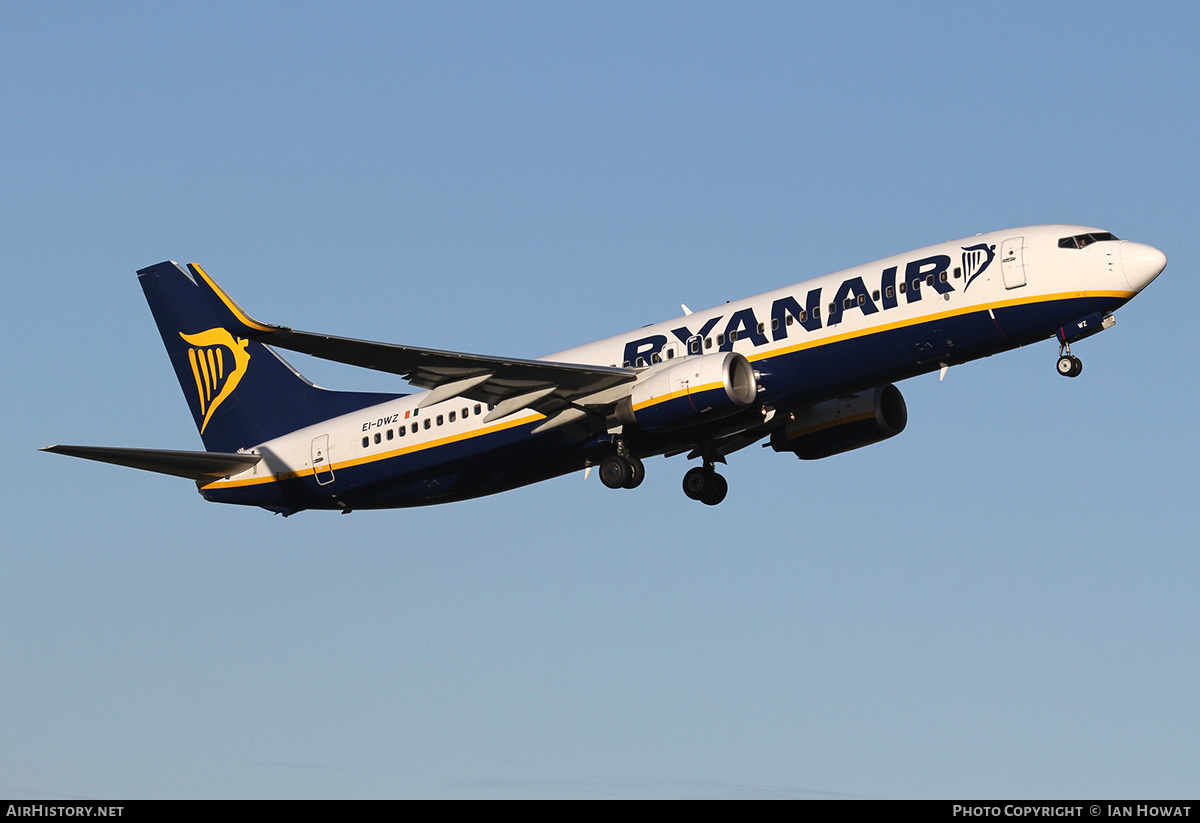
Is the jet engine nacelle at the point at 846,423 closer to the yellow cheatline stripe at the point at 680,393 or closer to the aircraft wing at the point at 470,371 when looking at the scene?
the yellow cheatline stripe at the point at 680,393

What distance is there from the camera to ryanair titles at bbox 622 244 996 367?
34.2 m

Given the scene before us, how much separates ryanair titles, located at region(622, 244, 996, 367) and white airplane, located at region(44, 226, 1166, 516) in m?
0.04

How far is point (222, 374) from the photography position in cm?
4588

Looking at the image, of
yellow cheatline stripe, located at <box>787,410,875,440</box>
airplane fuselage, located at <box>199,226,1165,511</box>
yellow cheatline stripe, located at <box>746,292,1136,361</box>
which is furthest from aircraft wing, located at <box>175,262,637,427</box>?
yellow cheatline stripe, located at <box>787,410,875,440</box>

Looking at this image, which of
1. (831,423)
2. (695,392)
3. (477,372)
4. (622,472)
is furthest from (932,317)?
(477,372)

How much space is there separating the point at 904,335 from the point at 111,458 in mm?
20336

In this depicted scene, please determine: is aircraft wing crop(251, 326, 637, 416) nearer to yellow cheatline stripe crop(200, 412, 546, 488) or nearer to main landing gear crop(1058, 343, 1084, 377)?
yellow cheatline stripe crop(200, 412, 546, 488)

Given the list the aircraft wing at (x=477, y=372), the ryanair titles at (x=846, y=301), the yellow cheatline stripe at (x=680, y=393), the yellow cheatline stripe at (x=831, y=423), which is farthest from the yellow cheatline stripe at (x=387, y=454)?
the yellow cheatline stripe at (x=831, y=423)

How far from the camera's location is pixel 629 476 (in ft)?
122

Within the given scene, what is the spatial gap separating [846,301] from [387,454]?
13580 mm

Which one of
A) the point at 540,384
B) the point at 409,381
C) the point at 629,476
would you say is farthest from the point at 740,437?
the point at 409,381

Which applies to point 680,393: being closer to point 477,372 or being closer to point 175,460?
point 477,372
